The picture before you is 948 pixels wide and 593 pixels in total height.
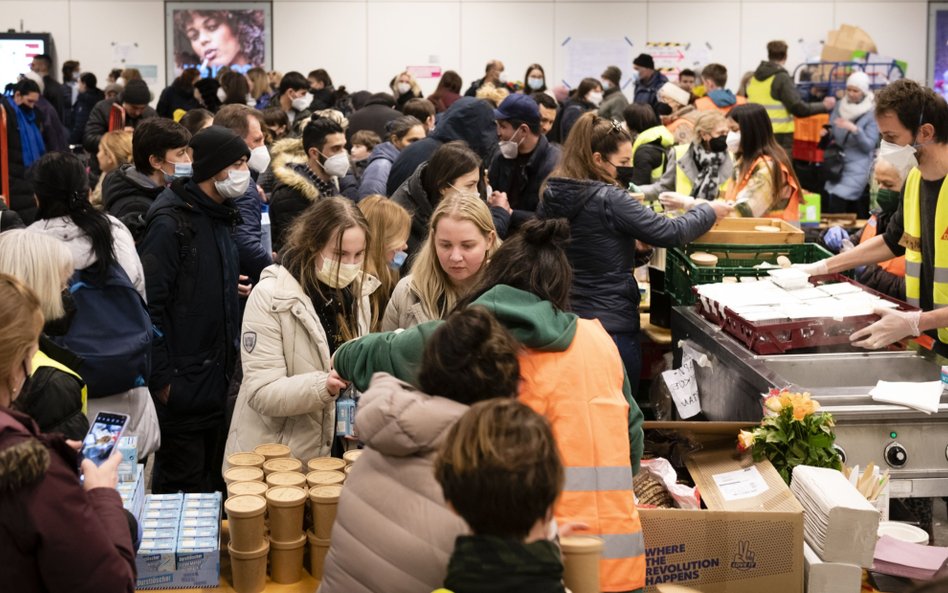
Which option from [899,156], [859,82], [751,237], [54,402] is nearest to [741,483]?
[899,156]

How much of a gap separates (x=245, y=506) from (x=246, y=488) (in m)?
0.12

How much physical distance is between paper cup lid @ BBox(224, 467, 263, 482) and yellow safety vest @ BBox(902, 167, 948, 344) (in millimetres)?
2457

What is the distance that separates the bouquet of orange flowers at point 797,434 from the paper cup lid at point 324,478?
123cm

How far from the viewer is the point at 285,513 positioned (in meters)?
2.78

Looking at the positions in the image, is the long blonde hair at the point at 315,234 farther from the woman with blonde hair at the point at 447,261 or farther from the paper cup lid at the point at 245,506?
the paper cup lid at the point at 245,506

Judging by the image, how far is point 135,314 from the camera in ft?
12.3

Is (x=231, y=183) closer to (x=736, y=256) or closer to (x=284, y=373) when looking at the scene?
(x=284, y=373)

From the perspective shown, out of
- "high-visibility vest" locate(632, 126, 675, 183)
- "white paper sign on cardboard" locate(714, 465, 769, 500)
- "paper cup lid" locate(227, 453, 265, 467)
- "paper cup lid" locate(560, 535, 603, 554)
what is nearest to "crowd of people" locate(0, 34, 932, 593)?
"paper cup lid" locate(560, 535, 603, 554)

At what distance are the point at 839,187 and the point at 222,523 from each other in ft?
30.7

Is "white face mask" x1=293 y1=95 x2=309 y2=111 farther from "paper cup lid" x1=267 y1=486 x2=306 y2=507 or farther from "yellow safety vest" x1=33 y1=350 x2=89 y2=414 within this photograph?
"paper cup lid" x1=267 y1=486 x2=306 y2=507

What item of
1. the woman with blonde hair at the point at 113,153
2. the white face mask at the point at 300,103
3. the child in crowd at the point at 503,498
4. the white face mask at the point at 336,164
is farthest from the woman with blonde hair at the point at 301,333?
the white face mask at the point at 300,103

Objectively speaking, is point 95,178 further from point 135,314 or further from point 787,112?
point 787,112

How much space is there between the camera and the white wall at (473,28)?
562 inches

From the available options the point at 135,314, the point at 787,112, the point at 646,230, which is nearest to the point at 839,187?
the point at 787,112
